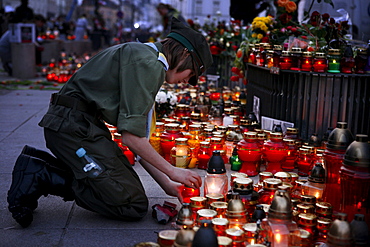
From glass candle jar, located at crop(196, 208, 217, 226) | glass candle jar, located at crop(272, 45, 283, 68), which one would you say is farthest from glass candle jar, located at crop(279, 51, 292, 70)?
glass candle jar, located at crop(196, 208, 217, 226)

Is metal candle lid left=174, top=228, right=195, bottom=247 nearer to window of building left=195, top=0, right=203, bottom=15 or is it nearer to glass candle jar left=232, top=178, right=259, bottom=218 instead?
glass candle jar left=232, top=178, right=259, bottom=218

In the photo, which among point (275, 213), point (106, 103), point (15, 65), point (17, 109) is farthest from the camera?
point (15, 65)

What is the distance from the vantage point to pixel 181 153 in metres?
4.84

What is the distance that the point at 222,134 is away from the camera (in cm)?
522

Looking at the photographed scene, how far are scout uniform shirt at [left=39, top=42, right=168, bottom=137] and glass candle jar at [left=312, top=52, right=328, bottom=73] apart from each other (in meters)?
2.51

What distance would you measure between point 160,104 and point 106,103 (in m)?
3.25

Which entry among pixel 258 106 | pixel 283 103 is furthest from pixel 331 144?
pixel 258 106

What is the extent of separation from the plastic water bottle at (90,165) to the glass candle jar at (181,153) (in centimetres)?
148

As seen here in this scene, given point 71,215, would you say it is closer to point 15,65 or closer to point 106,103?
point 106,103

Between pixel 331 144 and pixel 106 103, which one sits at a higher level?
pixel 106 103

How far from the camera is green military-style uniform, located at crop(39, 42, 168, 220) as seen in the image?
3.23m

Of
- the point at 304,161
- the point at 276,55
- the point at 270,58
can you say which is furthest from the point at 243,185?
the point at 270,58

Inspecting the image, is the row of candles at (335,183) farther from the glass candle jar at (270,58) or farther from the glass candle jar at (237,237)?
the glass candle jar at (270,58)

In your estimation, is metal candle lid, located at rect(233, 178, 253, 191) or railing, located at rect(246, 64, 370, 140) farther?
railing, located at rect(246, 64, 370, 140)
